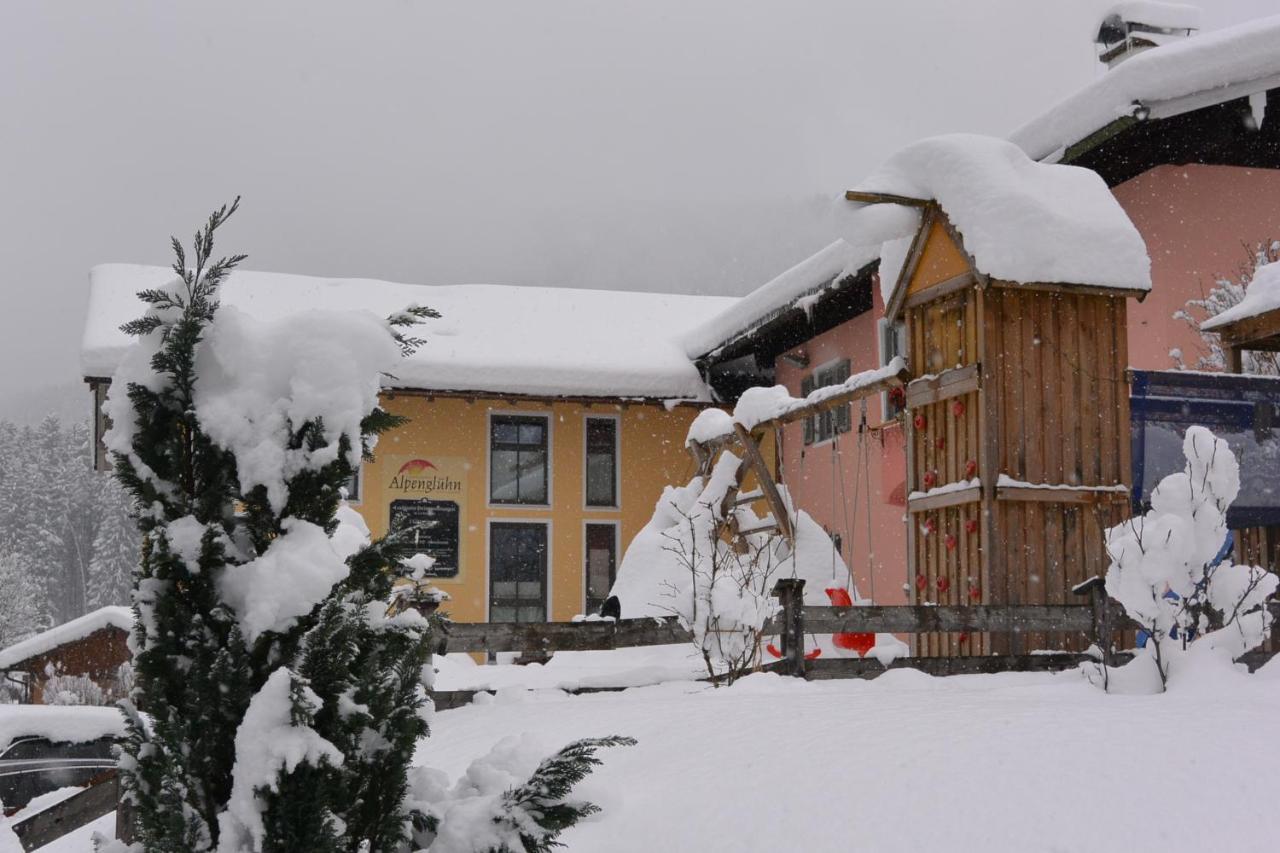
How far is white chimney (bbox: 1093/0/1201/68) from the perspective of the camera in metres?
16.9

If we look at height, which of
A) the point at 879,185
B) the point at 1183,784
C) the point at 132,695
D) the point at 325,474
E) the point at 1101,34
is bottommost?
the point at 1183,784

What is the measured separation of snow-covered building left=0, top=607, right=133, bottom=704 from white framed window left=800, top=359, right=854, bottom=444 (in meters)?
14.0

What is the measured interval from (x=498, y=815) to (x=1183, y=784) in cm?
253

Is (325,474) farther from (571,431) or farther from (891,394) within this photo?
(571,431)

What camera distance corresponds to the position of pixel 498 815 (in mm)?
4195

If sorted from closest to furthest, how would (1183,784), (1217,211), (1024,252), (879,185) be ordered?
1. (1183,784)
2. (1024,252)
3. (879,185)
4. (1217,211)

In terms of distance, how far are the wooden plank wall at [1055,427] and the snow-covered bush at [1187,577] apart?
1.99m

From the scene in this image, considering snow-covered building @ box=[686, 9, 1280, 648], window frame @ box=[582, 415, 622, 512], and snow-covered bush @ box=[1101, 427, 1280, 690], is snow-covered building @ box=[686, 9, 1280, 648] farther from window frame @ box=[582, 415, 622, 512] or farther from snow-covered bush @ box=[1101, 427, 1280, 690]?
window frame @ box=[582, 415, 622, 512]

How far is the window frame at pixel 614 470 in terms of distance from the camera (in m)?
23.9

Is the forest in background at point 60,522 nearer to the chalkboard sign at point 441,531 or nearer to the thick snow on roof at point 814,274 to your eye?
the chalkboard sign at point 441,531

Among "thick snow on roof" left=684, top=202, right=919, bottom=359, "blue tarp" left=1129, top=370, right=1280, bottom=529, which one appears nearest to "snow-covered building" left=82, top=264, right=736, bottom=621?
"thick snow on roof" left=684, top=202, right=919, bottom=359

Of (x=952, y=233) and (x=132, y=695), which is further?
(x=952, y=233)

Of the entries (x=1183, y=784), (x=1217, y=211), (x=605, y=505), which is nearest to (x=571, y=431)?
(x=605, y=505)

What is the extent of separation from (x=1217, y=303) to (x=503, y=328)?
13.3m
